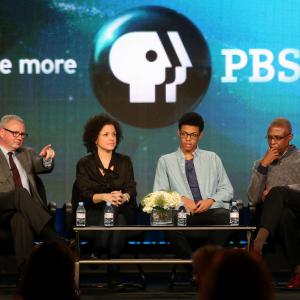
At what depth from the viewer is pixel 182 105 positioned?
6402mm

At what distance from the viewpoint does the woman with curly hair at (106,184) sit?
5.38 m

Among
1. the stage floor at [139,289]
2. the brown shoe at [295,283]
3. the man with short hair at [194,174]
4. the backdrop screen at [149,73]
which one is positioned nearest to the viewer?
the stage floor at [139,289]

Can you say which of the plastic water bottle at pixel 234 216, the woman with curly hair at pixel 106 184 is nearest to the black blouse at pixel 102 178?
the woman with curly hair at pixel 106 184

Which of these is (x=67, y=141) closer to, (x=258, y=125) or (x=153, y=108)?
(x=153, y=108)

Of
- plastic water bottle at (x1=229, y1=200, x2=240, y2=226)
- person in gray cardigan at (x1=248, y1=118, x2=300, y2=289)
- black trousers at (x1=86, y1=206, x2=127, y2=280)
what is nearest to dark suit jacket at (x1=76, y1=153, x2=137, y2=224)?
black trousers at (x1=86, y1=206, x2=127, y2=280)

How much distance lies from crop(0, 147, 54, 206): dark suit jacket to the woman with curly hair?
283 millimetres

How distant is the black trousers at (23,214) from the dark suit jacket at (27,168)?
251 mm

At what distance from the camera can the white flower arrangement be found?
5230mm

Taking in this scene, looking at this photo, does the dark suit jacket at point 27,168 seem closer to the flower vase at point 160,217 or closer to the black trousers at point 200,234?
the flower vase at point 160,217

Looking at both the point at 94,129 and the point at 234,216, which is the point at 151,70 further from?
the point at 234,216

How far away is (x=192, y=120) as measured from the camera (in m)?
5.87

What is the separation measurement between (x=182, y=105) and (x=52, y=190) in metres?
1.21

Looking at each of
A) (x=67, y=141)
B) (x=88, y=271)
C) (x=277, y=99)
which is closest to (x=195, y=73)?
(x=277, y=99)

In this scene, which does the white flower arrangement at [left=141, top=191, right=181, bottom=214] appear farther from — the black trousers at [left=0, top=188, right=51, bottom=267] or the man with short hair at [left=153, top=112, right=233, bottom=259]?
the black trousers at [left=0, top=188, right=51, bottom=267]
